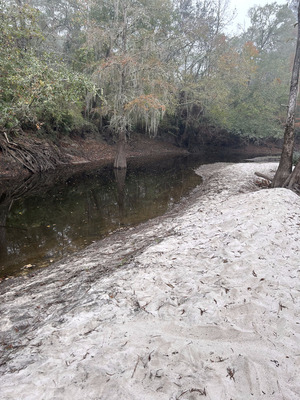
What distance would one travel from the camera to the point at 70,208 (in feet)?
24.6

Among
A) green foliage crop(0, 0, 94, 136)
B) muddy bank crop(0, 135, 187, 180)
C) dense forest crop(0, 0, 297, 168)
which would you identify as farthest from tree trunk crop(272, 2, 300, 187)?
muddy bank crop(0, 135, 187, 180)

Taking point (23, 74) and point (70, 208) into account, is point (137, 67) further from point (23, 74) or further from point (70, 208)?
point (70, 208)

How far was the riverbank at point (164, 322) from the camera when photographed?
5.65 ft

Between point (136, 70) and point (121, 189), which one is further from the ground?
point (136, 70)

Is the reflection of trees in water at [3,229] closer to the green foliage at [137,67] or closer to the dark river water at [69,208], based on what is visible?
the dark river water at [69,208]

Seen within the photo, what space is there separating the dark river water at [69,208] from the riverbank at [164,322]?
96cm

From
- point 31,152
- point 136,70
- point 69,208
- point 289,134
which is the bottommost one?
point 69,208

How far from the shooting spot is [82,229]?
5938mm

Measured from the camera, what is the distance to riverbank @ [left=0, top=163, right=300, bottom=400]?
5.65ft

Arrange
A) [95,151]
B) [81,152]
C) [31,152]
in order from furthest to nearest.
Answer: [95,151] → [81,152] → [31,152]

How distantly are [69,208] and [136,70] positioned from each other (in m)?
9.11

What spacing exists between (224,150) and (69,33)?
2155 cm

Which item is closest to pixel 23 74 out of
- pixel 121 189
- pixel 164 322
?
pixel 121 189

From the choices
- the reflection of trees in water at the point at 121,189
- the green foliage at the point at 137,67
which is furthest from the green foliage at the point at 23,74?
the reflection of trees in water at the point at 121,189
